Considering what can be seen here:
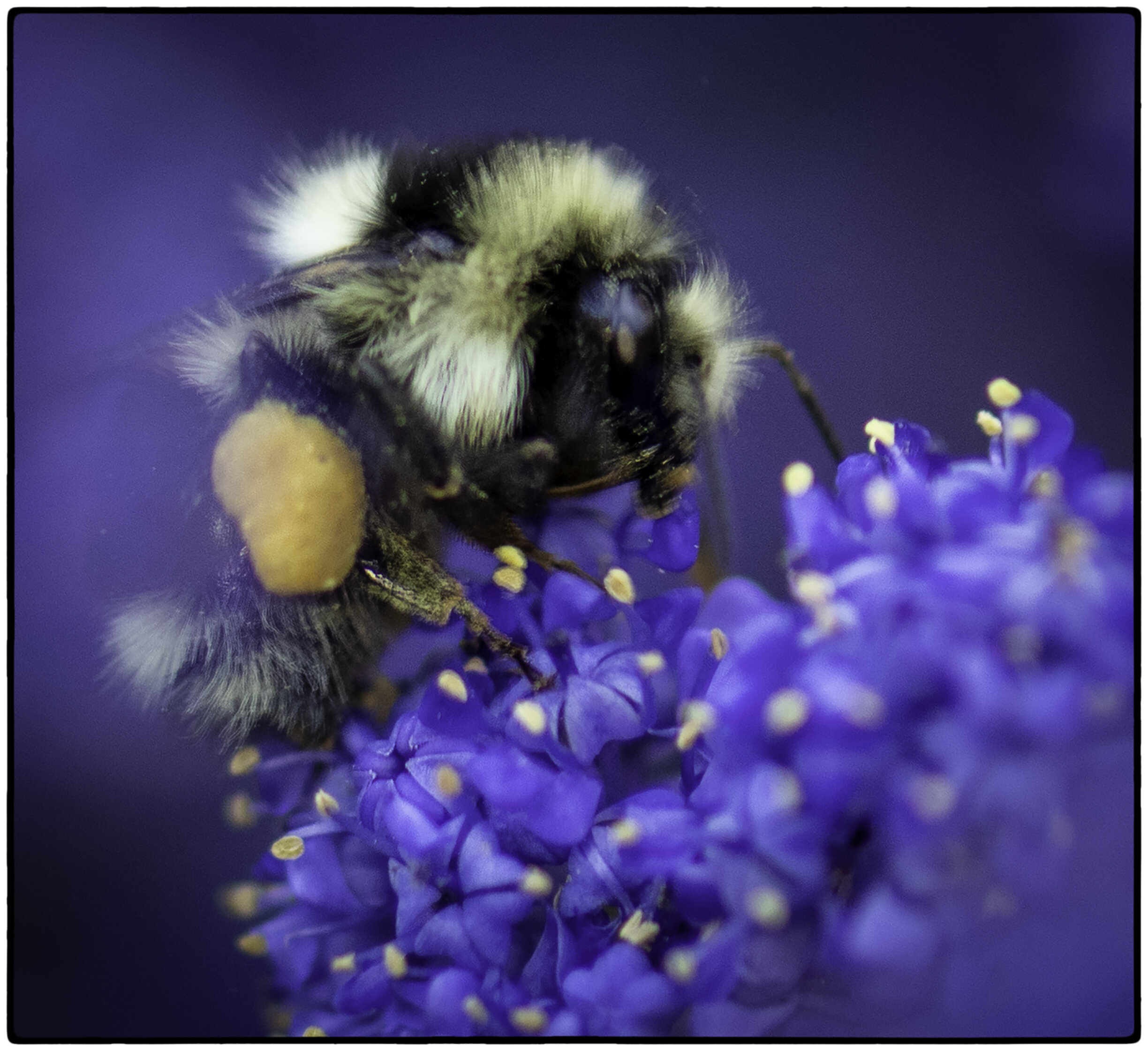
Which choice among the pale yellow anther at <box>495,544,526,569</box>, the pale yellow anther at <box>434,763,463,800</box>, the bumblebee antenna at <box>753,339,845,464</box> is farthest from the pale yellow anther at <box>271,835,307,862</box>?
the bumblebee antenna at <box>753,339,845,464</box>

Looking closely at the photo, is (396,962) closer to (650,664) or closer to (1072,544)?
(650,664)

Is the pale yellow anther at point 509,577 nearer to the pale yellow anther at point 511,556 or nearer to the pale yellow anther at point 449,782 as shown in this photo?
Answer: the pale yellow anther at point 511,556

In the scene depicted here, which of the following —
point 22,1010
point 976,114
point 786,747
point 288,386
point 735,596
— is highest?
point 976,114

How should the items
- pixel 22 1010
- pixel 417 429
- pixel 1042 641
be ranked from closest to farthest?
pixel 1042 641
pixel 417 429
pixel 22 1010

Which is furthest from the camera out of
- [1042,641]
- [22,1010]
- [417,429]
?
[22,1010]

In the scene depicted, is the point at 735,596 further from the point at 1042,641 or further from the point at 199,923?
the point at 199,923

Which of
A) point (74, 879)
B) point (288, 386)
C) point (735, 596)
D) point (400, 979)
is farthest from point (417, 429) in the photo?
point (74, 879)
